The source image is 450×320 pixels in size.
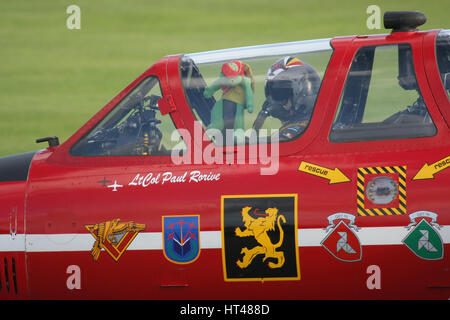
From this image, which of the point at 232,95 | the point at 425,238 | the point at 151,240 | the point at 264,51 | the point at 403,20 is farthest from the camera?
the point at 264,51

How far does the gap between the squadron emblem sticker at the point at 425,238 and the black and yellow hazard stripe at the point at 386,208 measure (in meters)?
0.10

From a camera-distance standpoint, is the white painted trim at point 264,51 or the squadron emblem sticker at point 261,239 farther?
the white painted trim at point 264,51

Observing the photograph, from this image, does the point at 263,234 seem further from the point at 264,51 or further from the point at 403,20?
the point at 403,20

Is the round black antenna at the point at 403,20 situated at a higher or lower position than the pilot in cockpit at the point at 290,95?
higher

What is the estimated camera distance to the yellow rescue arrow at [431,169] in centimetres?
416

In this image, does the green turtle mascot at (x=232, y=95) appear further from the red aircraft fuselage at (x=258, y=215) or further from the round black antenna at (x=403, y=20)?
the round black antenna at (x=403, y=20)

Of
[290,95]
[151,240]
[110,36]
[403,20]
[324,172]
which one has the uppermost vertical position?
[110,36]

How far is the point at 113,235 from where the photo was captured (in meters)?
4.41

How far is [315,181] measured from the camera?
4266 millimetres

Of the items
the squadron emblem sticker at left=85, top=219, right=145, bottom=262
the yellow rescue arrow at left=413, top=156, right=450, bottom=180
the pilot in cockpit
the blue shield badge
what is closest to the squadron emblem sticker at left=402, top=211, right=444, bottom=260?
the yellow rescue arrow at left=413, top=156, right=450, bottom=180

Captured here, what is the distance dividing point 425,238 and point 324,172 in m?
0.68

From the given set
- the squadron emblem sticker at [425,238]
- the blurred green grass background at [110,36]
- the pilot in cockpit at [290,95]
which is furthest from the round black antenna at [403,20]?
the blurred green grass background at [110,36]

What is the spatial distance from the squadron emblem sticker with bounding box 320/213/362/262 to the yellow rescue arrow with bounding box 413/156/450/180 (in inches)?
17.7

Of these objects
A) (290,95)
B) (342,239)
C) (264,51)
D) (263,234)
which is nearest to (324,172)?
(342,239)
